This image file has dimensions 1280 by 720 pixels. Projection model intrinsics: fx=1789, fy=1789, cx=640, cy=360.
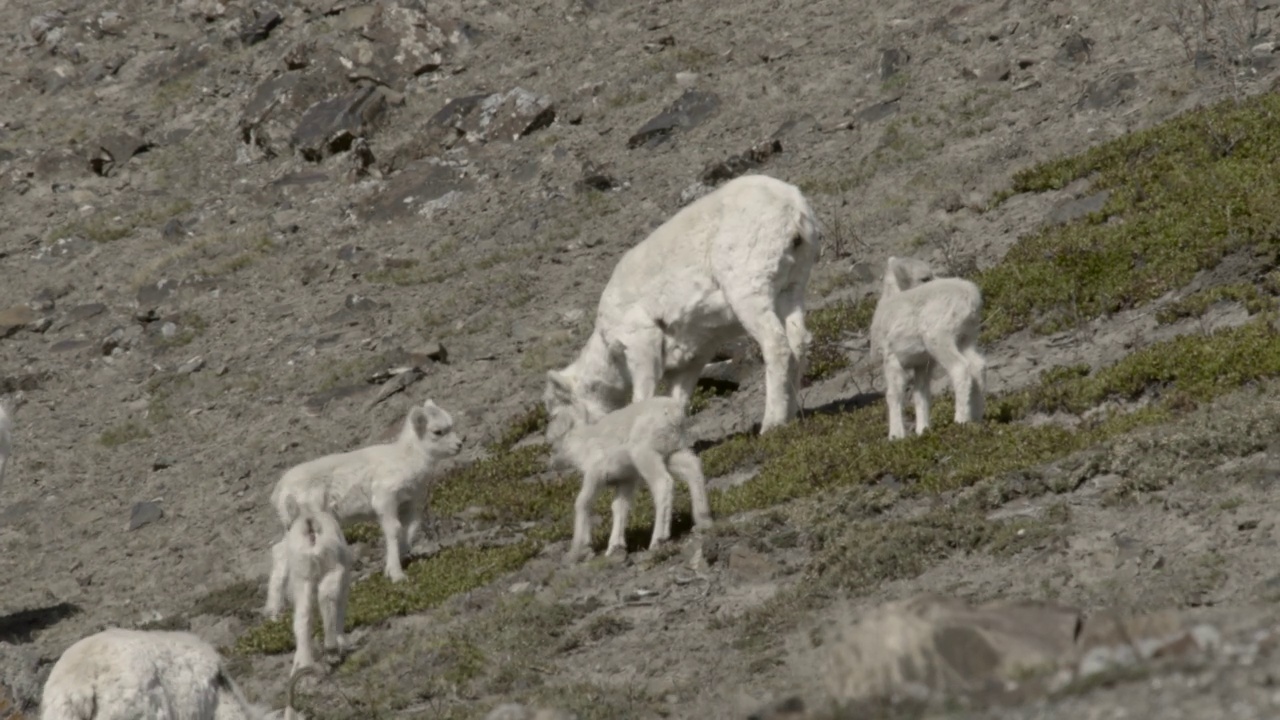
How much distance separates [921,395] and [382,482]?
16.5 ft

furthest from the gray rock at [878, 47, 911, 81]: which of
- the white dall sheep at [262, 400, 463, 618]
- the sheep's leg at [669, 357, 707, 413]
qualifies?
the white dall sheep at [262, 400, 463, 618]

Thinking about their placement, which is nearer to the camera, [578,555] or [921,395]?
[578,555]

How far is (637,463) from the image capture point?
47.1 feet

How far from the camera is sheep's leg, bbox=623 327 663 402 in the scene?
61.4 ft

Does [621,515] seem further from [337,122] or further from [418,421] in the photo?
[337,122]

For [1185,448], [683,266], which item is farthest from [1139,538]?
[683,266]

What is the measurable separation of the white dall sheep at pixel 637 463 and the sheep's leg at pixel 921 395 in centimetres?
268

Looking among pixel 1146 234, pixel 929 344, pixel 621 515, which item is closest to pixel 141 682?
pixel 621 515

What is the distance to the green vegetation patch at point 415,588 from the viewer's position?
1507cm

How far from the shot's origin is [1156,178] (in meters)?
22.6

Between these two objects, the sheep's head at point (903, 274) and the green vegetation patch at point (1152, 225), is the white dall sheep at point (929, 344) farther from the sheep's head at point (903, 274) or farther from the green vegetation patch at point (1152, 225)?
the green vegetation patch at point (1152, 225)

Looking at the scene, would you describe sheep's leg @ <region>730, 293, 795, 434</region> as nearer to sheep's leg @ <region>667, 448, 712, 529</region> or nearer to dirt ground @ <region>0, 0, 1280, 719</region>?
dirt ground @ <region>0, 0, 1280, 719</region>

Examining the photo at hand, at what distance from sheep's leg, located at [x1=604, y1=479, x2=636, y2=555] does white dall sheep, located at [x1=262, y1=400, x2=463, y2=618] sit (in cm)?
220

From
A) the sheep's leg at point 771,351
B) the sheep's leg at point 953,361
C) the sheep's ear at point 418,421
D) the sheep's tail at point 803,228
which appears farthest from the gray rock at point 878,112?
the sheep's ear at point 418,421
